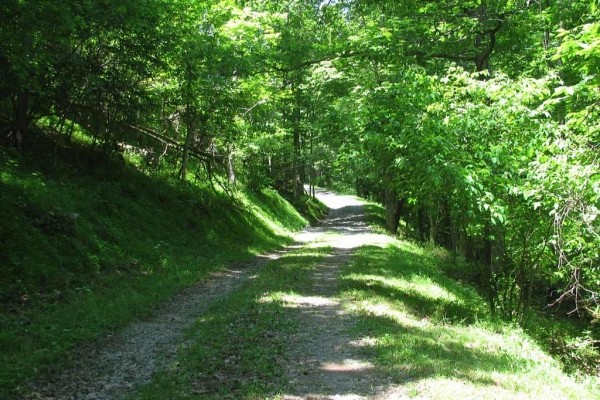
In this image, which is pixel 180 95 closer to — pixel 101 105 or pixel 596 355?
pixel 101 105

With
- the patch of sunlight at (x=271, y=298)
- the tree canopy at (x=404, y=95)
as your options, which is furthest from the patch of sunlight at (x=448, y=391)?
the patch of sunlight at (x=271, y=298)

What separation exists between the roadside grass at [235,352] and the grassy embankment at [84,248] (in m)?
1.78

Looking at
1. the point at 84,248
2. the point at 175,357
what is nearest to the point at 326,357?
the point at 175,357

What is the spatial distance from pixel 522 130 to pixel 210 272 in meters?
9.92

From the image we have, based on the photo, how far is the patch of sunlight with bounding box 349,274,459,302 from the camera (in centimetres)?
1227

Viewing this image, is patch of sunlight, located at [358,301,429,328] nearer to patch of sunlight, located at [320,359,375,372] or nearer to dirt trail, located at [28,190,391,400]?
dirt trail, located at [28,190,391,400]

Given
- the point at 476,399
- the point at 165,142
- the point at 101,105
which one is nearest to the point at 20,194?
the point at 101,105

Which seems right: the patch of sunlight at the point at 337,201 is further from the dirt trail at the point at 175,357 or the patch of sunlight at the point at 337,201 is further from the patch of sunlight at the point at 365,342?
the patch of sunlight at the point at 365,342

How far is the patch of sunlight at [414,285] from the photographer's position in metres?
12.3

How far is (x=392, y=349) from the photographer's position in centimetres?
735

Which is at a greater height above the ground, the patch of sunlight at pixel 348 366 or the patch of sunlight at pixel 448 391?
the patch of sunlight at pixel 448 391

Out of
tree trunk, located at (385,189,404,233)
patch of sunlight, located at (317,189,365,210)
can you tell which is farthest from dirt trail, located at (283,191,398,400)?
patch of sunlight, located at (317,189,365,210)

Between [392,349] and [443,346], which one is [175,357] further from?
[443,346]

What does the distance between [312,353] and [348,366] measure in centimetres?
80
